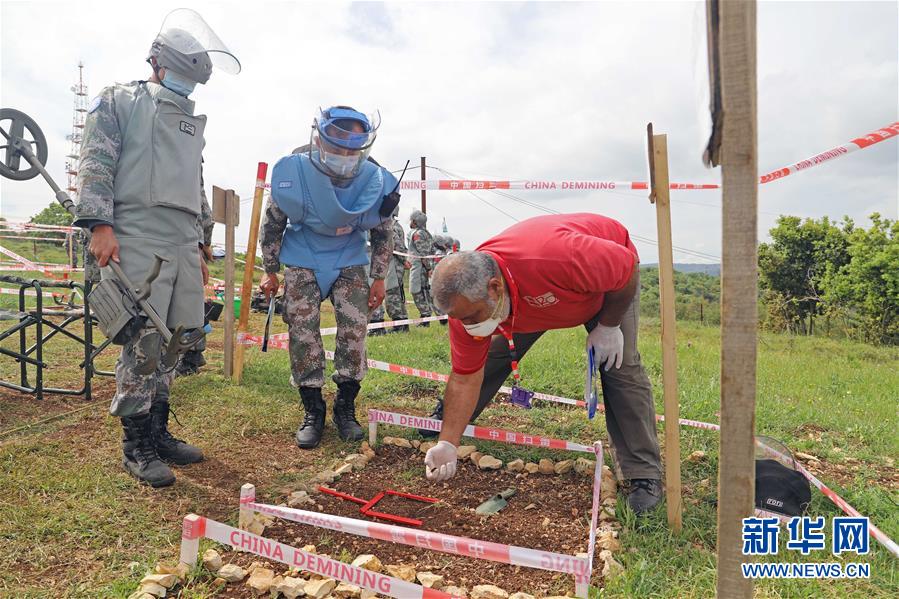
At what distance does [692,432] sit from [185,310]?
3431mm

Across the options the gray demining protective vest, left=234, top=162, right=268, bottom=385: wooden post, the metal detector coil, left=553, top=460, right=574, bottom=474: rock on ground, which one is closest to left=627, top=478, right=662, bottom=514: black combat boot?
left=553, top=460, right=574, bottom=474: rock on ground

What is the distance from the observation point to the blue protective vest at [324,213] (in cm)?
348

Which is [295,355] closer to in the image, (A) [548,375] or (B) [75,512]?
(B) [75,512]

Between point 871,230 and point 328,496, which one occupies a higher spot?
point 871,230

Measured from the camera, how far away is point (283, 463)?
3389 millimetres

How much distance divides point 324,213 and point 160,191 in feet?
3.07

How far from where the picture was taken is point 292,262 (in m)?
3.62

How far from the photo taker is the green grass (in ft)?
7.25

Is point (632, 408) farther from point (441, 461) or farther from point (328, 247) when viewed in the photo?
point (328, 247)

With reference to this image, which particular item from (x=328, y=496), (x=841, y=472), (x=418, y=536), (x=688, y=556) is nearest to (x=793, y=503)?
(x=688, y=556)

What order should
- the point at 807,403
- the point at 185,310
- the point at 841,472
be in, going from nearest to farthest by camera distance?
the point at 185,310
the point at 841,472
the point at 807,403

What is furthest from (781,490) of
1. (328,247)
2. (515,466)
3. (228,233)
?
(228,233)

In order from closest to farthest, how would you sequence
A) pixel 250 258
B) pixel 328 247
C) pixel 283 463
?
1. pixel 283 463
2. pixel 328 247
3. pixel 250 258

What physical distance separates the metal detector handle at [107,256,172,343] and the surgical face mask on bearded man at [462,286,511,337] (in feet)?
5.33
